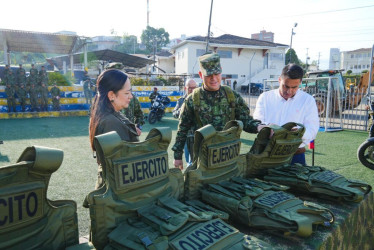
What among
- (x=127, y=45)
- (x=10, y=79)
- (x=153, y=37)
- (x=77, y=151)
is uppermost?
(x=153, y=37)

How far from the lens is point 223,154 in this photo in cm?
186

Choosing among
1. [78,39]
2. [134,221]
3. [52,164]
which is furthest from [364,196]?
[78,39]

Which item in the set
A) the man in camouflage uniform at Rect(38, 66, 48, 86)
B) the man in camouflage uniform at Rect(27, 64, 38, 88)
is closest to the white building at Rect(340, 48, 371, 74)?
the man in camouflage uniform at Rect(38, 66, 48, 86)

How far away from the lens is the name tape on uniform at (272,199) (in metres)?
1.54

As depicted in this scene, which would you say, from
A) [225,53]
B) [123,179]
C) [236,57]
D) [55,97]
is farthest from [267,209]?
[236,57]

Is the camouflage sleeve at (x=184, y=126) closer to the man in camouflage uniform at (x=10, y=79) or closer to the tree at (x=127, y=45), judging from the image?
the man in camouflage uniform at (x=10, y=79)

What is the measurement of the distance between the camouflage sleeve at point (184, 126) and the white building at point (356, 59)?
86.4 metres

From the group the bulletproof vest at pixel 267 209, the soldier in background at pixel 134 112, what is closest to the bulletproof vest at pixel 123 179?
the bulletproof vest at pixel 267 209

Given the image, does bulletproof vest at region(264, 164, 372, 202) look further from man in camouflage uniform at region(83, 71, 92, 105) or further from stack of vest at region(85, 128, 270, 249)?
man in camouflage uniform at region(83, 71, 92, 105)

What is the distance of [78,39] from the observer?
14.9 m

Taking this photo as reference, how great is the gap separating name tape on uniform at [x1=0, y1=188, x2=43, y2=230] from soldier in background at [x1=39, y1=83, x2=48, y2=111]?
1202cm

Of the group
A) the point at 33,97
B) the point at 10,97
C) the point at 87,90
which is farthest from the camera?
the point at 87,90

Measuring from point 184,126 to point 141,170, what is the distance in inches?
46.2

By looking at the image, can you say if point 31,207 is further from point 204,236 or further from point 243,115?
point 243,115
